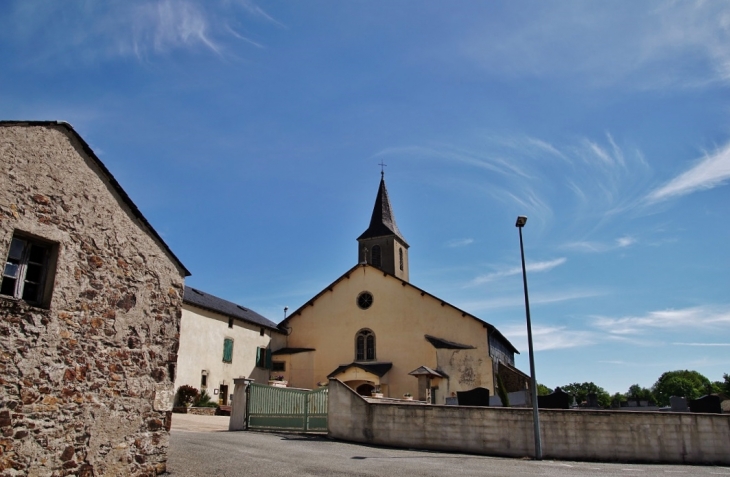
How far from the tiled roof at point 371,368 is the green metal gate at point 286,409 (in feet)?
41.8

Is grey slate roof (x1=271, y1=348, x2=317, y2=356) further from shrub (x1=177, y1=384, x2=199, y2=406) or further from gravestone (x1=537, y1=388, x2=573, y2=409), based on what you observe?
gravestone (x1=537, y1=388, x2=573, y2=409)

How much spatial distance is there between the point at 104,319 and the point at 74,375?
889mm

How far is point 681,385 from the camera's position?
100688 mm

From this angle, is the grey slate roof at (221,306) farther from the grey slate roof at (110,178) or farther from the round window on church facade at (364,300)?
the grey slate roof at (110,178)

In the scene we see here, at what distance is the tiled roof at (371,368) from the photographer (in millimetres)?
29500

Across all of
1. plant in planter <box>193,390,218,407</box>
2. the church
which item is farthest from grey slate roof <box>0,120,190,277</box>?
the church

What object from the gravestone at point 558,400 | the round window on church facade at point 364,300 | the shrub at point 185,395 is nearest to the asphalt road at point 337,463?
the gravestone at point 558,400

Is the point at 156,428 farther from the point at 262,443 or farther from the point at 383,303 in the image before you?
the point at 383,303

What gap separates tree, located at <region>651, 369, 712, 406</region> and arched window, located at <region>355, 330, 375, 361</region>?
281 ft

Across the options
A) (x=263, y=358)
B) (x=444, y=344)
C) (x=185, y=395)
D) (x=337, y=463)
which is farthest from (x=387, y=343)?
(x=337, y=463)

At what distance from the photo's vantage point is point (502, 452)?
1367cm

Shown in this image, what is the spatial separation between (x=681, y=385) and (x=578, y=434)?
105 metres

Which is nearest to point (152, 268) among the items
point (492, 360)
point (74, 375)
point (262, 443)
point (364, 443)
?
point (74, 375)

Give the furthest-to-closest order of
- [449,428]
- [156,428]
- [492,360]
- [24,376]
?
1. [492,360]
2. [449,428]
3. [156,428]
4. [24,376]
